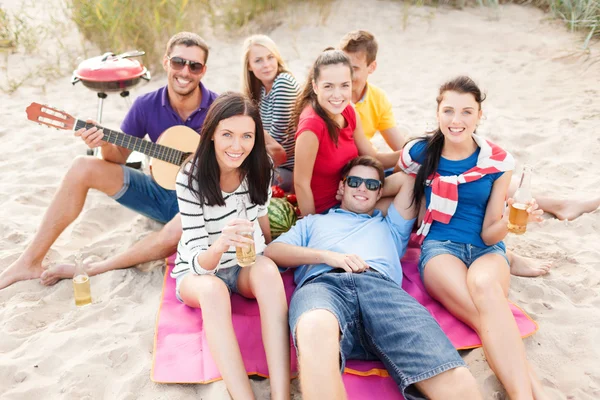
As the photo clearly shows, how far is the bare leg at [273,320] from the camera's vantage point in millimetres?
2379

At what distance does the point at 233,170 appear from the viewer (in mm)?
2812

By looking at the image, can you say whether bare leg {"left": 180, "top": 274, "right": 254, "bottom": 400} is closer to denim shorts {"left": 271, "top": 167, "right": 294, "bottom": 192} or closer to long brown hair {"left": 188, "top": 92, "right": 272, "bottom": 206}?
long brown hair {"left": 188, "top": 92, "right": 272, "bottom": 206}

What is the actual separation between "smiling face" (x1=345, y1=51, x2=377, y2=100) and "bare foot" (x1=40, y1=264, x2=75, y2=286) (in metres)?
2.11

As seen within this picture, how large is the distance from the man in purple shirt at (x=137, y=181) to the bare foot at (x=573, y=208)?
2466mm

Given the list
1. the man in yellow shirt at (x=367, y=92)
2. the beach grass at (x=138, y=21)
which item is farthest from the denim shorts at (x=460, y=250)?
the beach grass at (x=138, y=21)

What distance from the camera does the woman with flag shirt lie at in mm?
2799

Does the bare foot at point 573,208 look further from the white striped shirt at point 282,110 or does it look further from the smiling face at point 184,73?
the smiling face at point 184,73

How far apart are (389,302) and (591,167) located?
2669 mm

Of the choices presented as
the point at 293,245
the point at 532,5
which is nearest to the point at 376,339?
the point at 293,245

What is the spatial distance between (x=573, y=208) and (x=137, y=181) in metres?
2.90

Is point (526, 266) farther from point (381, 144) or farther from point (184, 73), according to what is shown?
point (184, 73)

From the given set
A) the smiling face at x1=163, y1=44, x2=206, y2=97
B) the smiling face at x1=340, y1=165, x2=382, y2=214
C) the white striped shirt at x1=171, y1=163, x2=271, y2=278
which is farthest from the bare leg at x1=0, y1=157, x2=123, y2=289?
the smiling face at x1=340, y1=165, x2=382, y2=214

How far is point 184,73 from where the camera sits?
134 inches

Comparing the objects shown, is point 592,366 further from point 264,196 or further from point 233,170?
point 233,170
